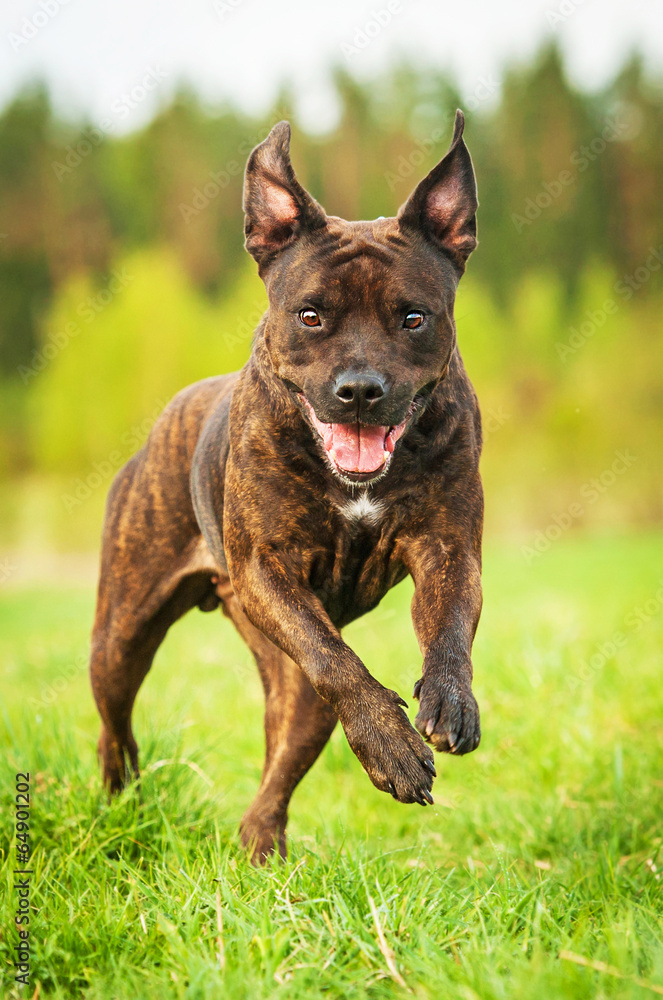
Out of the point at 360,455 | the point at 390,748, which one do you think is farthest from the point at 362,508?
the point at 390,748

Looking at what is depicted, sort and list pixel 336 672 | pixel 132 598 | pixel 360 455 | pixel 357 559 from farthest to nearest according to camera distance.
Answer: pixel 132 598 < pixel 357 559 < pixel 360 455 < pixel 336 672

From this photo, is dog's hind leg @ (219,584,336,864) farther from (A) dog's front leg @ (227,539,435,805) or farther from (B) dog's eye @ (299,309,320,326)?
(B) dog's eye @ (299,309,320,326)

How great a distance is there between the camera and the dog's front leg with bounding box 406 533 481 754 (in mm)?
2783

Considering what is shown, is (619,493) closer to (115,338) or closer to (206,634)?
(115,338)

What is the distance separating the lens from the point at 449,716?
2781 mm

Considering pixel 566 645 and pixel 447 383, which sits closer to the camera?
pixel 447 383

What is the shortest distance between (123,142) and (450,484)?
19211 mm

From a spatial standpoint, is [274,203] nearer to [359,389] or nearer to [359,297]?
[359,297]

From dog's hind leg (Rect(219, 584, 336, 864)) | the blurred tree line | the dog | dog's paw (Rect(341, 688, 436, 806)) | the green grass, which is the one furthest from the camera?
the blurred tree line

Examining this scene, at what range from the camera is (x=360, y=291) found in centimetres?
319

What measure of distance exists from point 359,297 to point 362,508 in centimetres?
68

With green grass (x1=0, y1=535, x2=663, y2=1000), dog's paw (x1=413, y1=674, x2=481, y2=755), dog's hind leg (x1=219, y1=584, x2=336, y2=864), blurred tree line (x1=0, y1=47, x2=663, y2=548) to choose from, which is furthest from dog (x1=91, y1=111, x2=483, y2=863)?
blurred tree line (x1=0, y1=47, x2=663, y2=548)

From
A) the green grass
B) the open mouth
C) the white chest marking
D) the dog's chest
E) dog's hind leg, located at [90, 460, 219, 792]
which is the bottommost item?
the green grass

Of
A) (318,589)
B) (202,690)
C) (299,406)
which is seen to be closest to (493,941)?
(318,589)
